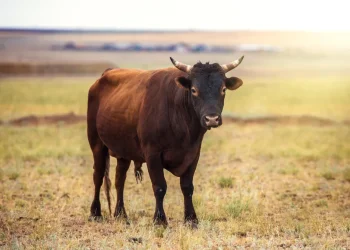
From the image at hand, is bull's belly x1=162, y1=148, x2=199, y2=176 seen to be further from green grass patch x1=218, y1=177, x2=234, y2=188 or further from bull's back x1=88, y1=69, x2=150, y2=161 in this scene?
green grass patch x1=218, y1=177, x2=234, y2=188

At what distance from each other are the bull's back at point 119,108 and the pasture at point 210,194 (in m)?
1.10

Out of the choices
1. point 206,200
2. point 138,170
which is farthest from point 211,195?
point 138,170

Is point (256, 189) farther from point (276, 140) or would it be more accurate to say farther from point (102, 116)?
point (276, 140)

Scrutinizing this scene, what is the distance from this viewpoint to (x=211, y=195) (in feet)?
46.0

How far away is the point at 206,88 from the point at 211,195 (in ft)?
13.1

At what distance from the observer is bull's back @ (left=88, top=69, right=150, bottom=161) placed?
1154 cm

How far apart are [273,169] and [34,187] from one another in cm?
547

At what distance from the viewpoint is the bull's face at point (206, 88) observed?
1018cm

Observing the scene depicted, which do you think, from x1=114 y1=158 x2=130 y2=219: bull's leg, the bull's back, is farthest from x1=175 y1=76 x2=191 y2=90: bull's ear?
x1=114 y1=158 x2=130 y2=219: bull's leg

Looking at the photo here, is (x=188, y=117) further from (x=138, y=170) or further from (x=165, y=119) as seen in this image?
(x=138, y=170)

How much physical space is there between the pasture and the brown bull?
0.73m

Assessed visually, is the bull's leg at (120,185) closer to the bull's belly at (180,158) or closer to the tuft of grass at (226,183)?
the bull's belly at (180,158)

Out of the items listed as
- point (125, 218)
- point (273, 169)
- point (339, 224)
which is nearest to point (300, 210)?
point (339, 224)

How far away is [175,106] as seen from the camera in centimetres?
1091
